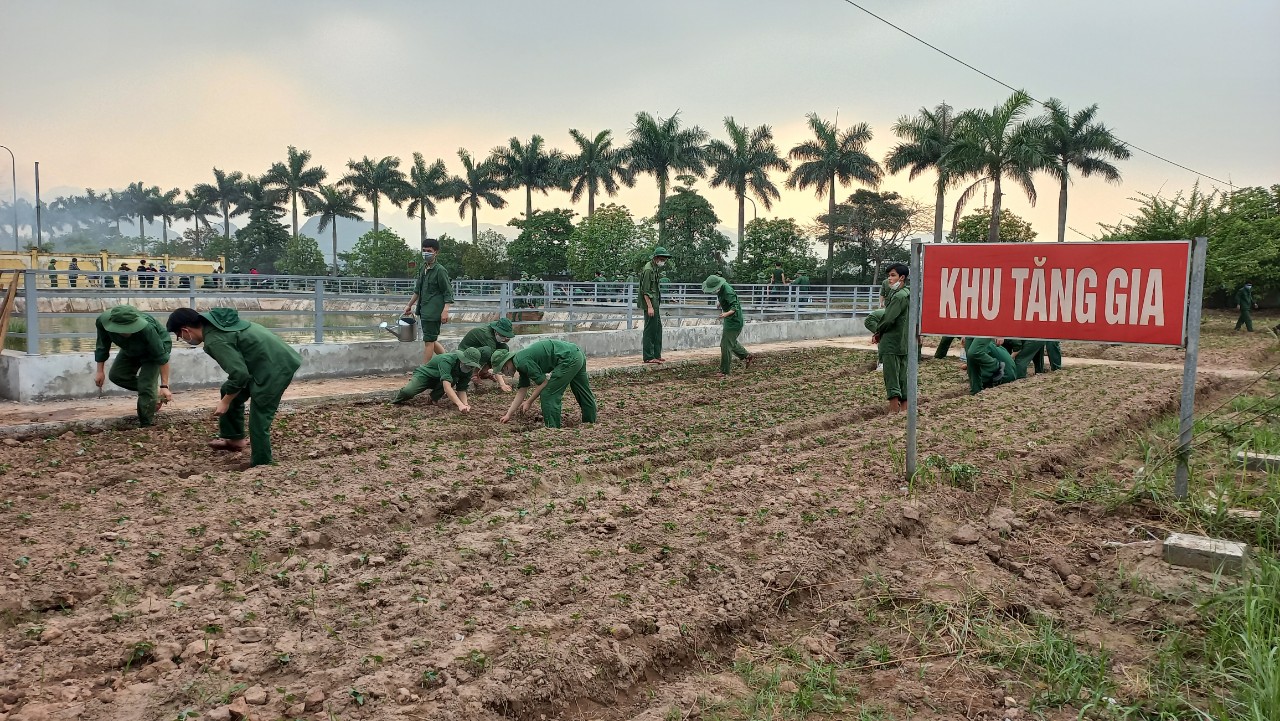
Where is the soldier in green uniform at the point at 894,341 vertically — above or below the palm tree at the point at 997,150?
below

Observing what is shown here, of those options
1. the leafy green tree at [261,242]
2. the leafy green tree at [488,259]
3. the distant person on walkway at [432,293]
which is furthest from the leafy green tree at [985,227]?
the leafy green tree at [261,242]

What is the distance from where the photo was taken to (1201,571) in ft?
13.4

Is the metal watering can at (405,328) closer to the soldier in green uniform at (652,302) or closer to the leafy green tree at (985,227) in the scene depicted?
the soldier in green uniform at (652,302)

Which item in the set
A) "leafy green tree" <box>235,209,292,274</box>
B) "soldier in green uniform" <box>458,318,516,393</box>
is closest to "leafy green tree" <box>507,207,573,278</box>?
"leafy green tree" <box>235,209,292,274</box>

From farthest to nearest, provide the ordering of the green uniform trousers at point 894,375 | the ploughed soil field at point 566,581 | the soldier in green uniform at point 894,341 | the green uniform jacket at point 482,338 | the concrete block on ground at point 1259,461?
the green uniform jacket at point 482,338 → the green uniform trousers at point 894,375 → the soldier in green uniform at point 894,341 → the concrete block on ground at point 1259,461 → the ploughed soil field at point 566,581

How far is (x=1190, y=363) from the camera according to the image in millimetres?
4801

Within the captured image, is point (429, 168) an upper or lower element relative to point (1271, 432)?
upper

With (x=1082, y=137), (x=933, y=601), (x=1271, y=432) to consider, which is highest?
(x=1082, y=137)

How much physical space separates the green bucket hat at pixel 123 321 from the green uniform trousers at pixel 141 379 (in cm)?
46

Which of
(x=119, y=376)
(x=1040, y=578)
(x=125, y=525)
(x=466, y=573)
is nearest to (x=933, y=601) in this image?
(x=1040, y=578)

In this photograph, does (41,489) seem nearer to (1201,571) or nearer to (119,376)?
(119,376)

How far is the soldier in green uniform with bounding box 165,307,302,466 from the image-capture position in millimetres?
5980

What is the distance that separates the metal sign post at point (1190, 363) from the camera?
4664 millimetres

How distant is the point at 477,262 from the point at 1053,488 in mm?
43106
